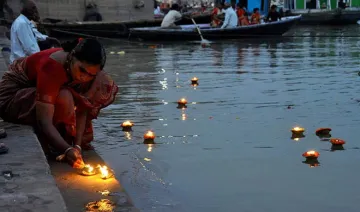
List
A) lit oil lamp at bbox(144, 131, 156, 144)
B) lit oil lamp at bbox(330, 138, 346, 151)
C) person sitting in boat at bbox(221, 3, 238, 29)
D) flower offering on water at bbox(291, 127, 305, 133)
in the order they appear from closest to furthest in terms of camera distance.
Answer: lit oil lamp at bbox(330, 138, 346, 151) → lit oil lamp at bbox(144, 131, 156, 144) → flower offering on water at bbox(291, 127, 305, 133) → person sitting in boat at bbox(221, 3, 238, 29)

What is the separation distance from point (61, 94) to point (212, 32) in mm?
17470

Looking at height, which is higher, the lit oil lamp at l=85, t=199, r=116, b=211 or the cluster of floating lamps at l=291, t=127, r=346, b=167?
the lit oil lamp at l=85, t=199, r=116, b=211

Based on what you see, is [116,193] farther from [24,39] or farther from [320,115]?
[320,115]

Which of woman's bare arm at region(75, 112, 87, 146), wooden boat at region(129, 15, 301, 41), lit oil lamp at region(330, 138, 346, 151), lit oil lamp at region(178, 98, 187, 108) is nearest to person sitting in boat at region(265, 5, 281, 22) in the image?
wooden boat at region(129, 15, 301, 41)

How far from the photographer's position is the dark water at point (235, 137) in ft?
15.1

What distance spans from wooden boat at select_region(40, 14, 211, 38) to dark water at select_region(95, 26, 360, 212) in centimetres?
Answer: 930

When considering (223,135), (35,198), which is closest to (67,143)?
(35,198)

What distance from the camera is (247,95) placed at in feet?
30.3

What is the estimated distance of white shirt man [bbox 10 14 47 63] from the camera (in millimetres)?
7227

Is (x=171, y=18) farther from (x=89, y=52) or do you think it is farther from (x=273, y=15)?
(x=89, y=52)

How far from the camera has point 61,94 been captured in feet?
14.1

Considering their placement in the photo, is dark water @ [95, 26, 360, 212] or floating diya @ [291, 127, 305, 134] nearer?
dark water @ [95, 26, 360, 212]

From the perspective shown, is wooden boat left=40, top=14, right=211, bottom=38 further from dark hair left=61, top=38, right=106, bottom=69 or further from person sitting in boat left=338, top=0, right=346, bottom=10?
dark hair left=61, top=38, right=106, bottom=69

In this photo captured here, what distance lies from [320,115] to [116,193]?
427 cm
